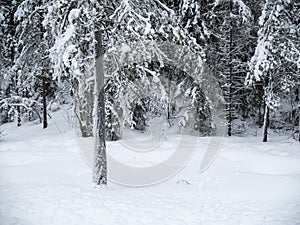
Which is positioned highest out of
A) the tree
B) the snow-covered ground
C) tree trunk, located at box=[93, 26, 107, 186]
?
the tree

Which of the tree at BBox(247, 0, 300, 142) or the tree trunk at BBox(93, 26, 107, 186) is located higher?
the tree at BBox(247, 0, 300, 142)

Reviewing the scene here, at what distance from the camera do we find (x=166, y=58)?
31.8 feet

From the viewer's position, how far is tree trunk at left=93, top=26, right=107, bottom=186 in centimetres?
884

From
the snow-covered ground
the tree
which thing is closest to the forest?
the tree

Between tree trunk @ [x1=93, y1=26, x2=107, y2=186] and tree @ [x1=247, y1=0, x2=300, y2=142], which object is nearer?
tree trunk @ [x1=93, y1=26, x2=107, y2=186]

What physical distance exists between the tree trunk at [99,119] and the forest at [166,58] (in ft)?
0.32

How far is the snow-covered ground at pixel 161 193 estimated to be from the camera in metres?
6.96

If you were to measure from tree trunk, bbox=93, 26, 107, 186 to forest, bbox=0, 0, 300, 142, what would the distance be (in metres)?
0.10

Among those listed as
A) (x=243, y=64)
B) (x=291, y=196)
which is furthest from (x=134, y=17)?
(x=243, y=64)

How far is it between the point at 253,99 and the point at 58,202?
16.0m

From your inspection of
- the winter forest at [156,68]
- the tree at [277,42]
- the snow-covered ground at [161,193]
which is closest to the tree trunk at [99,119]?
the winter forest at [156,68]

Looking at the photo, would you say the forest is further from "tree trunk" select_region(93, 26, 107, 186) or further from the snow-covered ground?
the snow-covered ground

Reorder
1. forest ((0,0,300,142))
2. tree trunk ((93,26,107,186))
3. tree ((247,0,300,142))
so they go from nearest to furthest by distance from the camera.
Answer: forest ((0,0,300,142))
tree trunk ((93,26,107,186))
tree ((247,0,300,142))

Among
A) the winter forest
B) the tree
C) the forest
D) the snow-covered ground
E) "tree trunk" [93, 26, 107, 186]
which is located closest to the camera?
the snow-covered ground
